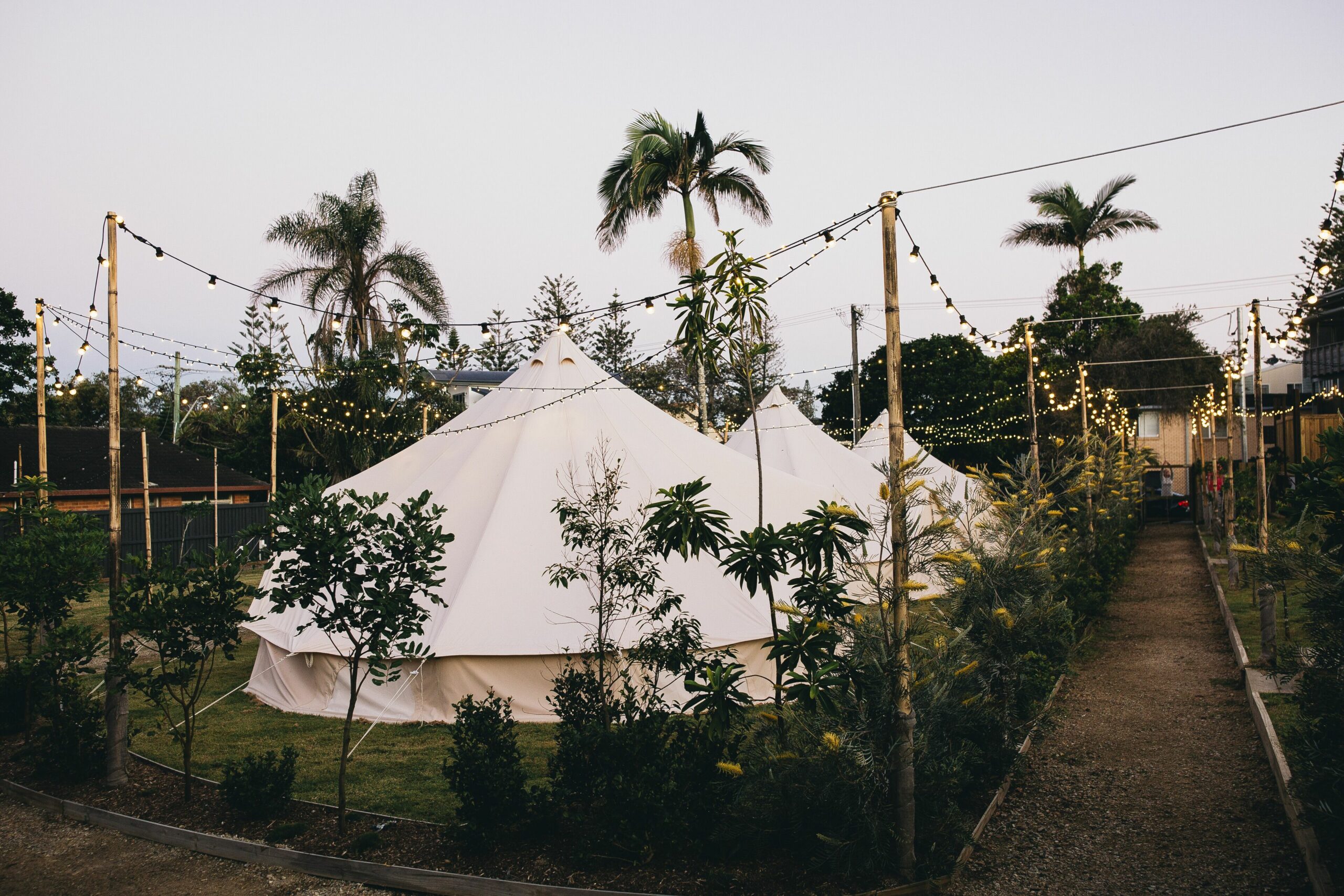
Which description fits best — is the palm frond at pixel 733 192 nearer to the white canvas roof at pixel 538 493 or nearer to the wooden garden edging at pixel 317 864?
the white canvas roof at pixel 538 493

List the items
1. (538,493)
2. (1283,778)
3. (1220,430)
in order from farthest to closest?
(1220,430) < (538,493) < (1283,778)

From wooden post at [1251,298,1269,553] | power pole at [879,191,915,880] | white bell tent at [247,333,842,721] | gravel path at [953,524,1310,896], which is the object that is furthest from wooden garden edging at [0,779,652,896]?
wooden post at [1251,298,1269,553]

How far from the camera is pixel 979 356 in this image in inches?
1380

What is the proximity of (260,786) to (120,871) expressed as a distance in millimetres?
866

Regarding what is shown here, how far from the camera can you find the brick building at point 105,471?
22422mm

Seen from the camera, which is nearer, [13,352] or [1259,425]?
[1259,425]

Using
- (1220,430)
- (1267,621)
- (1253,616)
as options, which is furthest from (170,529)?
(1220,430)

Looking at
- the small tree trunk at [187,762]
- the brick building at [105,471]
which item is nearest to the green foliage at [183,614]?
the small tree trunk at [187,762]

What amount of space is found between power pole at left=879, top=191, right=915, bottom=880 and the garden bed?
36 centimetres

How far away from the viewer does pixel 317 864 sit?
5.01m

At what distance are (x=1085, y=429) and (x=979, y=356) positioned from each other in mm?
21286

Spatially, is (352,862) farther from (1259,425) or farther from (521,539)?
(1259,425)

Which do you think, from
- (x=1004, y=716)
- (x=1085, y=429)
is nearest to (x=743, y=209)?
(x=1085, y=429)

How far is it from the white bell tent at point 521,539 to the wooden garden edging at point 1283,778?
4.06m
